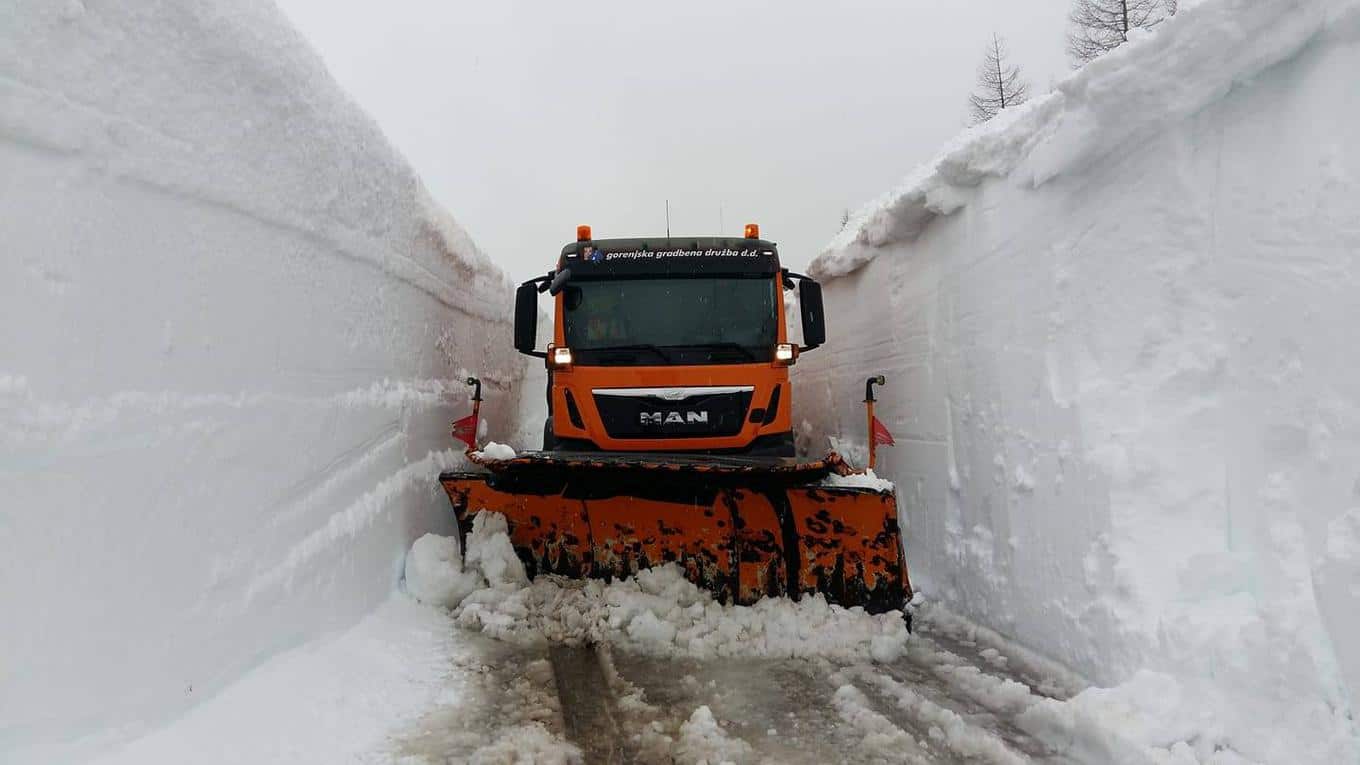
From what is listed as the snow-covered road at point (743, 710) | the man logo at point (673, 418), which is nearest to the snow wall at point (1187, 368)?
the snow-covered road at point (743, 710)

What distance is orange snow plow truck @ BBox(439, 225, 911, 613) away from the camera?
516cm

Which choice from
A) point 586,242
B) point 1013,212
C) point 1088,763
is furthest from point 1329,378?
point 586,242

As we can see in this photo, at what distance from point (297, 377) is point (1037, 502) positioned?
3.97 m

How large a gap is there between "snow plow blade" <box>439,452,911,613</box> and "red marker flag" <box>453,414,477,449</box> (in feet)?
6.41

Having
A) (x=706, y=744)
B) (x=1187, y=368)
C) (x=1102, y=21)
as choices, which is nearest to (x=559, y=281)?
(x=706, y=744)

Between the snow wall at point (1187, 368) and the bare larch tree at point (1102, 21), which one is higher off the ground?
the bare larch tree at point (1102, 21)

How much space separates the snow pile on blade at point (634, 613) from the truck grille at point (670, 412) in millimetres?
1247

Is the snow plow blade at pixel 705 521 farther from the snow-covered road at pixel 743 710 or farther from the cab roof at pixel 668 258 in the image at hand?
the cab roof at pixel 668 258

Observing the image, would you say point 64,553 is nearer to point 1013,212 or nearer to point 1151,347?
point 1151,347

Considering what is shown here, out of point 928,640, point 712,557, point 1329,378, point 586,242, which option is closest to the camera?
point 1329,378

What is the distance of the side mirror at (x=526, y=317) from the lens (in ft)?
22.9

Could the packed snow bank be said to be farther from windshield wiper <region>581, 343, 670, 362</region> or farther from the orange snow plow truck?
windshield wiper <region>581, 343, 670, 362</region>

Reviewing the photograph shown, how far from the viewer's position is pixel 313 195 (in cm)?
443

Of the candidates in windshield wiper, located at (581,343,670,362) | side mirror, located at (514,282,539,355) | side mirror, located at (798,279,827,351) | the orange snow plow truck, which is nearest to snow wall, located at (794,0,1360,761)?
the orange snow plow truck
